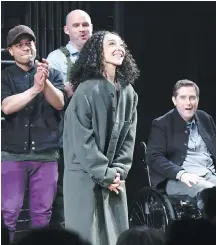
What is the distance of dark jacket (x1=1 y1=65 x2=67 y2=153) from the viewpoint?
3.83m

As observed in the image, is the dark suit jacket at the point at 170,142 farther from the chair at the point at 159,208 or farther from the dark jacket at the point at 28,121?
the dark jacket at the point at 28,121

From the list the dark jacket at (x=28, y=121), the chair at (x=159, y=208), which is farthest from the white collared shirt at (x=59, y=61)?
the chair at (x=159, y=208)

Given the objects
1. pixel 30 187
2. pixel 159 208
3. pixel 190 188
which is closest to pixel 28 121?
pixel 30 187

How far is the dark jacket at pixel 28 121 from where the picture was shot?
3828 mm

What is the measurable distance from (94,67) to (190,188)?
3.36 feet

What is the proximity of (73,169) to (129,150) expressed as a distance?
13.4 inches

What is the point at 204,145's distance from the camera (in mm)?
4305

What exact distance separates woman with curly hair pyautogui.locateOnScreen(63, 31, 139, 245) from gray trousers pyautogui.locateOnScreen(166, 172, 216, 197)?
1.99ft

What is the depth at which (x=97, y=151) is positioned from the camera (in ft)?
11.3

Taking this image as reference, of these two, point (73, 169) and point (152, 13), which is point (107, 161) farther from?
point (152, 13)

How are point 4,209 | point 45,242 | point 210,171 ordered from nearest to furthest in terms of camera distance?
point 45,242
point 4,209
point 210,171

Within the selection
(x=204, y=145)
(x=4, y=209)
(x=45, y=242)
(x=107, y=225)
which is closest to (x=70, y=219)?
(x=107, y=225)

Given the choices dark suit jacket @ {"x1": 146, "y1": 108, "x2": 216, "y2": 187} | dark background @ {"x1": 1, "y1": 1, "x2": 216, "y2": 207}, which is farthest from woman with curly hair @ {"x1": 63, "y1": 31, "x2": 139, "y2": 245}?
dark background @ {"x1": 1, "y1": 1, "x2": 216, "y2": 207}

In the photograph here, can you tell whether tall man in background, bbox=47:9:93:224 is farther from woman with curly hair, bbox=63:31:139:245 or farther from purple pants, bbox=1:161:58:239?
woman with curly hair, bbox=63:31:139:245
